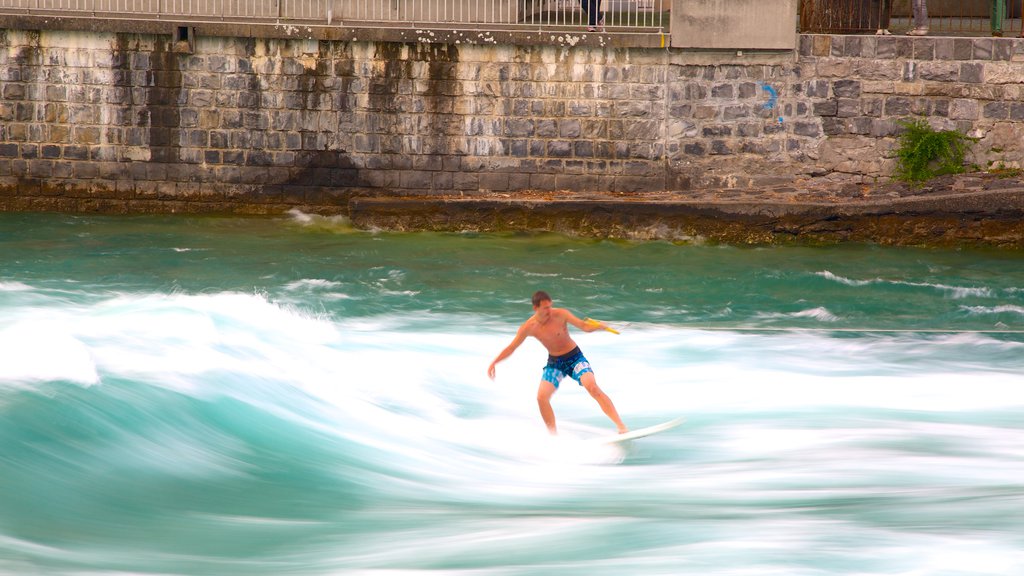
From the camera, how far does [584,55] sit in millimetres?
16906

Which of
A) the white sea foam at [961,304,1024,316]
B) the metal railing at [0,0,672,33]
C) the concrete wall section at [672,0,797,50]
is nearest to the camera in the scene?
the white sea foam at [961,304,1024,316]

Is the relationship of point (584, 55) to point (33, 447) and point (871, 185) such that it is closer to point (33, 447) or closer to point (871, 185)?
point (871, 185)

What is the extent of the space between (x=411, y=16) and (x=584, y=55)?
2.76 m

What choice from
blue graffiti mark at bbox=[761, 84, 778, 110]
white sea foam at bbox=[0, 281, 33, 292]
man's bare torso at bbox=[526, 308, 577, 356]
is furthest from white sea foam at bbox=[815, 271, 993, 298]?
white sea foam at bbox=[0, 281, 33, 292]

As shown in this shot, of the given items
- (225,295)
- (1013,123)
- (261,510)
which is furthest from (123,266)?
(1013,123)

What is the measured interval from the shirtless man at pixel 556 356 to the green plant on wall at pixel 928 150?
894cm

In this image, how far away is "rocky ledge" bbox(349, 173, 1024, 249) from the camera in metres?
16.0

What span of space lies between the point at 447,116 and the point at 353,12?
2.46 m

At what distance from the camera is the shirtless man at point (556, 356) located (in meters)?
9.37

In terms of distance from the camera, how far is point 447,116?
17203mm

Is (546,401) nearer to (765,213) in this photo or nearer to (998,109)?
(765,213)

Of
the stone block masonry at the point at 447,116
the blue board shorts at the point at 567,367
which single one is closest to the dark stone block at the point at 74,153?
the stone block masonry at the point at 447,116

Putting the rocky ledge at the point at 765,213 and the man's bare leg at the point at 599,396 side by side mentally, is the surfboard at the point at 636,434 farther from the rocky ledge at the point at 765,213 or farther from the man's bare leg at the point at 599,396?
the rocky ledge at the point at 765,213

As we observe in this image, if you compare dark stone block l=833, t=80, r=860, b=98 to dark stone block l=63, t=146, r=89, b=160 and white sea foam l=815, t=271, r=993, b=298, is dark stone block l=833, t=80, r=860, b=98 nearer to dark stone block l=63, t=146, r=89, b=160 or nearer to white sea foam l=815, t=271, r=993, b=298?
white sea foam l=815, t=271, r=993, b=298
